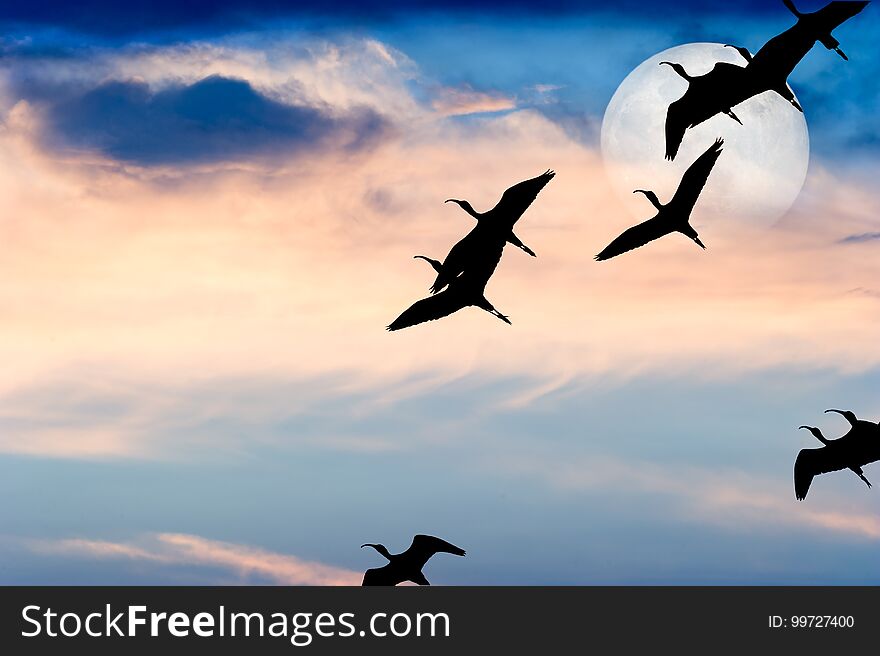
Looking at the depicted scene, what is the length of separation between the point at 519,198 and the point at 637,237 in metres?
5.35

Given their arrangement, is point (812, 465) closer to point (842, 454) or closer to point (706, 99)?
point (842, 454)

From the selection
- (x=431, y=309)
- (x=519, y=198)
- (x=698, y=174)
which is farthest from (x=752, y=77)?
(x=431, y=309)

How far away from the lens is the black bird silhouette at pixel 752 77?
3984cm

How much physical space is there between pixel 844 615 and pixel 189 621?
73.9 feet

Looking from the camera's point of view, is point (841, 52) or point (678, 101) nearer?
point (841, 52)

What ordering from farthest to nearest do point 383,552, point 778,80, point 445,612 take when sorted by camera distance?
point 445,612, point 383,552, point 778,80

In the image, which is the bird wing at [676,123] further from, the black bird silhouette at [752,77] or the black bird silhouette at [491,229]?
the black bird silhouette at [491,229]

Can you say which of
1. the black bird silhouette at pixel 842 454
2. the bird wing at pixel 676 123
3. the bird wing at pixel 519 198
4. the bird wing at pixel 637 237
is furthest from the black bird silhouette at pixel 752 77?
the black bird silhouette at pixel 842 454

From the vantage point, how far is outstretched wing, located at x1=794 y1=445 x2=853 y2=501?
1754 inches

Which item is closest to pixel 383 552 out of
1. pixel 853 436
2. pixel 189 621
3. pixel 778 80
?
pixel 189 621

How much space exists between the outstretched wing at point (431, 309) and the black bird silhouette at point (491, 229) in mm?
557

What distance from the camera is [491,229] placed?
3928 cm

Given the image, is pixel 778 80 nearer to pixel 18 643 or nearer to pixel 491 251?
pixel 491 251

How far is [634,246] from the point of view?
138 ft
